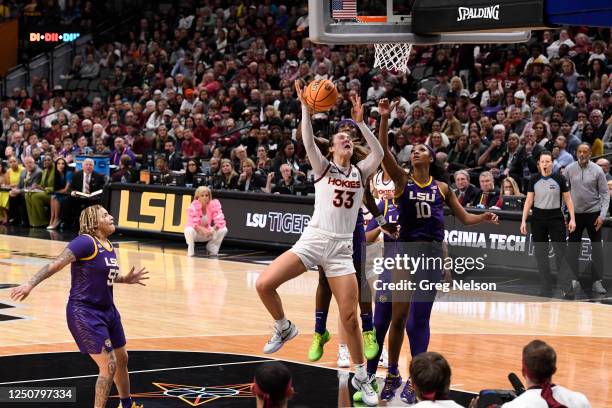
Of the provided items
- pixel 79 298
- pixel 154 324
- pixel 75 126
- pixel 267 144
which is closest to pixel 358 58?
pixel 267 144

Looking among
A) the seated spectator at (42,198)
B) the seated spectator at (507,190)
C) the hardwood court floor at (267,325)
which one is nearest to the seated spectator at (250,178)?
the hardwood court floor at (267,325)

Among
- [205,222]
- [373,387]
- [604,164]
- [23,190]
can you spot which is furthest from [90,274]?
[23,190]

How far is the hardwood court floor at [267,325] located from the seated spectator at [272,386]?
15.1 feet

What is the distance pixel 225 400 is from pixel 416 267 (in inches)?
75.7

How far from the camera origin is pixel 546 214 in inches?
626

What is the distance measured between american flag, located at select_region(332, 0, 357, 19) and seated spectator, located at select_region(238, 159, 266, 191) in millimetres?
9287

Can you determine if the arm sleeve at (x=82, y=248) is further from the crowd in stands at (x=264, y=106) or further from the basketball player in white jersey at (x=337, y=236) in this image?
the crowd in stands at (x=264, y=106)

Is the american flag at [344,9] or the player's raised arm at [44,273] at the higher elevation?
the american flag at [344,9]

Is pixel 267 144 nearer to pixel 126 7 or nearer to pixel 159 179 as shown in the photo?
pixel 159 179

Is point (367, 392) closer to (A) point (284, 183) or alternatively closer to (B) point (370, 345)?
(B) point (370, 345)

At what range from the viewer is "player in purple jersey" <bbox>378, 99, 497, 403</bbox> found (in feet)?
31.1

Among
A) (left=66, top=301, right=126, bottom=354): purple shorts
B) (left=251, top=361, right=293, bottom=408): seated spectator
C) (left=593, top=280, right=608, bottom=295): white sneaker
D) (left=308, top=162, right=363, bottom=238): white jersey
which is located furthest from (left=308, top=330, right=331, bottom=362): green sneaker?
(left=593, top=280, right=608, bottom=295): white sneaker

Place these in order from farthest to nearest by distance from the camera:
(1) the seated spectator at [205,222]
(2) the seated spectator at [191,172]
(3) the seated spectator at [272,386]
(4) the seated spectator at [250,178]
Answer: (2) the seated spectator at [191,172] < (4) the seated spectator at [250,178] < (1) the seated spectator at [205,222] < (3) the seated spectator at [272,386]

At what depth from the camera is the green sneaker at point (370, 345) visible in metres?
9.80
